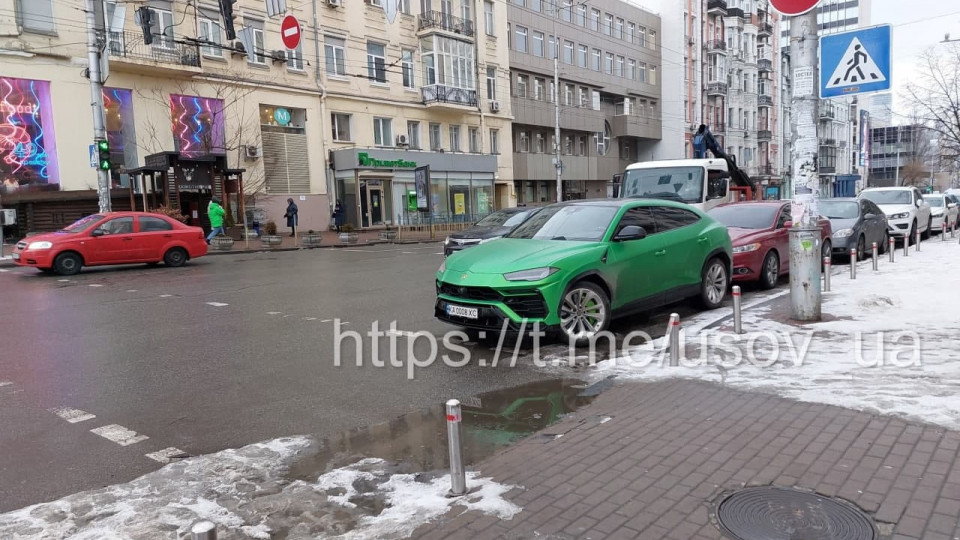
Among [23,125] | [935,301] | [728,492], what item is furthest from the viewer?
[23,125]

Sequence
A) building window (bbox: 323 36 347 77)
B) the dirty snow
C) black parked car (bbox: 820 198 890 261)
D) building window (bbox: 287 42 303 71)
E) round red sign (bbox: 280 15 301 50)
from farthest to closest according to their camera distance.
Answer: building window (bbox: 323 36 347 77) → building window (bbox: 287 42 303 71) → round red sign (bbox: 280 15 301 50) → black parked car (bbox: 820 198 890 261) → the dirty snow

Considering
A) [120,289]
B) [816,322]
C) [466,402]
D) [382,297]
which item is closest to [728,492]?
[466,402]

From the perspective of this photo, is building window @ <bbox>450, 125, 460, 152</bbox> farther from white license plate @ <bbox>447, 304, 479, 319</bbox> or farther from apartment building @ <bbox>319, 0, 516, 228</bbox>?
white license plate @ <bbox>447, 304, 479, 319</bbox>

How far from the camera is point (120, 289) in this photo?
42.9ft

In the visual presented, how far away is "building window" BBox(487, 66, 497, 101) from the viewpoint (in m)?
41.9

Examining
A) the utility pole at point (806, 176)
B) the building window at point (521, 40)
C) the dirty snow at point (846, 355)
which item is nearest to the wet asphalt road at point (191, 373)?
the dirty snow at point (846, 355)

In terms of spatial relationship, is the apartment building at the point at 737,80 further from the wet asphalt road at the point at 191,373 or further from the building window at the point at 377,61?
the wet asphalt road at the point at 191,373

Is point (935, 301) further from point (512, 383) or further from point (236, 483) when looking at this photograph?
point (236, 483)

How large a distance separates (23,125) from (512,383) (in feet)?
82.4

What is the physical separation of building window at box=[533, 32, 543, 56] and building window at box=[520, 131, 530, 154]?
5.50 m

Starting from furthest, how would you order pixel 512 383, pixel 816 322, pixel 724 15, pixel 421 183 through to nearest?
pixel 724 15, pixel 421 183, pixel 816 322, pixel 512 383

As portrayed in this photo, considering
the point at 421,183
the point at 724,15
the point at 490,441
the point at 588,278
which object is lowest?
the point at 490,441

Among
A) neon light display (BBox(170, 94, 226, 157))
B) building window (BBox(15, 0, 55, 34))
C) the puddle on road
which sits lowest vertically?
the puddle on road

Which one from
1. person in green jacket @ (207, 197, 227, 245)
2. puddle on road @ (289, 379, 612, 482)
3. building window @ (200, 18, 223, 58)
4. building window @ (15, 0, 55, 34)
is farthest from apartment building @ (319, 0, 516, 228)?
puddle on road @ (289, 379, 612, 482)
